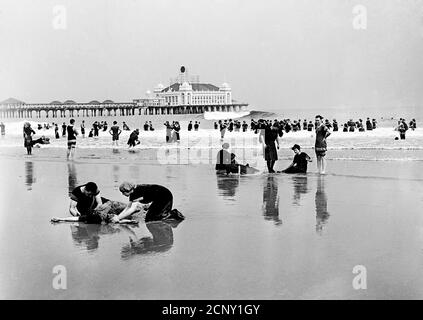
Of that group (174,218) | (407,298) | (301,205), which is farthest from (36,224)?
(407,298)

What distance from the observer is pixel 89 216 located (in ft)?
26.2

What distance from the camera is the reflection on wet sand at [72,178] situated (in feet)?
39.7

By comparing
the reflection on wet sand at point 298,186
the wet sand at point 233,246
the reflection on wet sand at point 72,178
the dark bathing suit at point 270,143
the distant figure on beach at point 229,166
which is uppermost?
the dark bathing suit at point 270,143

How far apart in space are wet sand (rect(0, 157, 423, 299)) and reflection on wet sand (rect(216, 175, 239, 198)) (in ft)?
0.29

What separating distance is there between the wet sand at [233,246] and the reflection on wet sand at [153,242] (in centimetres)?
1

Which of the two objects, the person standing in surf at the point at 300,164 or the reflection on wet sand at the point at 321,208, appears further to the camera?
the person standing in surf at the point at 300,164

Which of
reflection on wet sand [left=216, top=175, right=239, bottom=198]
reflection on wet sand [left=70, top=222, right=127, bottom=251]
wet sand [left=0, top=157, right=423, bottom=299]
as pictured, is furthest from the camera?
reflection on wet sand [left=216, top=175, right=239, bottom=198]

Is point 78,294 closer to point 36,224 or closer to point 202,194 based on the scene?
point 36,224

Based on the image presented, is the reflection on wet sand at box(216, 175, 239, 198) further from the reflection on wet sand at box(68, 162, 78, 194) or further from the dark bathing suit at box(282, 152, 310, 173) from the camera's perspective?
the reflection on wet sand at box(68, 162, 78, 194)

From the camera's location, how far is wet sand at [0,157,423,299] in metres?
5.19

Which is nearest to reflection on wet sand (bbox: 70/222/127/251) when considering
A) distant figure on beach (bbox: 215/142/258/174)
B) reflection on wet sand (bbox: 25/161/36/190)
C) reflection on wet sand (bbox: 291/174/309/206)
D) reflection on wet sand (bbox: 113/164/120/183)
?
reflection on wet sand (bbox: 291/174/309/206)

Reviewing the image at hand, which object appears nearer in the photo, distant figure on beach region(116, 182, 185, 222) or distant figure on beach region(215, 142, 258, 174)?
distant figure on beach region(116, 182, 185, 222)

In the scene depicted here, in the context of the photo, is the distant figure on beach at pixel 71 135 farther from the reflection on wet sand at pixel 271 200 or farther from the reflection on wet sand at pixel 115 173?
the reflection on wet sand at pixel 271 200

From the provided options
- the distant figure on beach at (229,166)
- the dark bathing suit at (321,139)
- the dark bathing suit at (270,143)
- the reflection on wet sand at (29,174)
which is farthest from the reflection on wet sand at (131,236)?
the dark bathing suit at (270,143)
